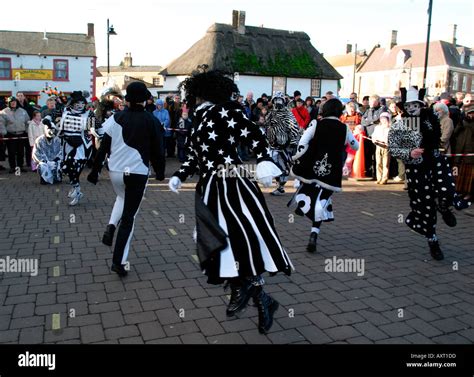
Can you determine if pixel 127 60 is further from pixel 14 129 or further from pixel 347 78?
pixel 14 129

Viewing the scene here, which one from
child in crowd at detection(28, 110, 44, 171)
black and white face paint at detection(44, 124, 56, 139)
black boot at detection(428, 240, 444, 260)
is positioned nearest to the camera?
black boot at detection(428, 240, 444, 260)

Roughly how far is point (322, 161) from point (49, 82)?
144 feet

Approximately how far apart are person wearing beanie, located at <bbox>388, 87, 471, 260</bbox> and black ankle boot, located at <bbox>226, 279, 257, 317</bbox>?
3.14 m

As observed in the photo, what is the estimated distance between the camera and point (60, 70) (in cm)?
4584

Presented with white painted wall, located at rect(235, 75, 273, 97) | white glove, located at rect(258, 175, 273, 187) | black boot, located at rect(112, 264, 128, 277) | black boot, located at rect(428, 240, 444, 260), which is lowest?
black boot, located at rect(112, 264, 128, 277)

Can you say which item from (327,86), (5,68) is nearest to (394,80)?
(327,86)

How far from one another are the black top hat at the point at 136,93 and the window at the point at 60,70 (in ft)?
145

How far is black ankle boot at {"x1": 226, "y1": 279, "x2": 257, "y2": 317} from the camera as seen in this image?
13.4 feet

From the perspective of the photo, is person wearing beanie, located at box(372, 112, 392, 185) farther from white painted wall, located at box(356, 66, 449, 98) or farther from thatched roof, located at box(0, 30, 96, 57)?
white painted wall, located at box(356, 66, 449, 98)

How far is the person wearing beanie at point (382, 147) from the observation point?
11.8 meters

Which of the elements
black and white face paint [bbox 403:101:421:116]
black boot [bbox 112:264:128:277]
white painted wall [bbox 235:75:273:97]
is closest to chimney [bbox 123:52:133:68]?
white painted wall [bbox 235:75:273:97]

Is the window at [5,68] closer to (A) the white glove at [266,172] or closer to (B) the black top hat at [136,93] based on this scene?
(B) the black top hat at [136,93]
